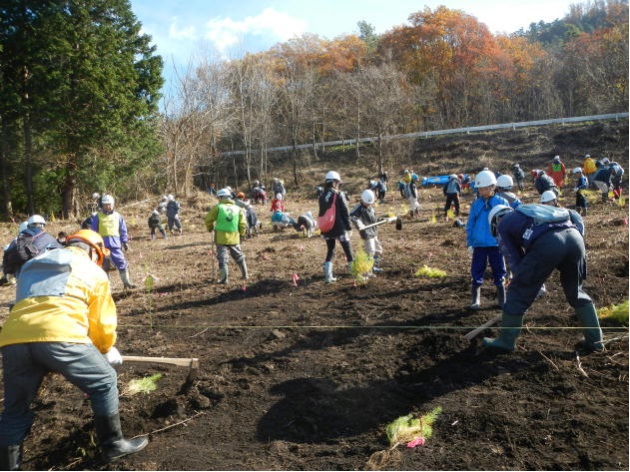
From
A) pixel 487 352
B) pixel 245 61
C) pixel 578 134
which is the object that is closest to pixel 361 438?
pixel 487 352

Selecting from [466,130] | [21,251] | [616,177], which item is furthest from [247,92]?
[21,251]

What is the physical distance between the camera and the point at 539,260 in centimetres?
452

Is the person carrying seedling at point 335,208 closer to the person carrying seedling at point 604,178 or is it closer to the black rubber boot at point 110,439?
the black rubber boot at point 110,439

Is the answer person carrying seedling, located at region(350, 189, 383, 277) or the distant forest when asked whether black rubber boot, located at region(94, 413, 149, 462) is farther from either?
the distant forest

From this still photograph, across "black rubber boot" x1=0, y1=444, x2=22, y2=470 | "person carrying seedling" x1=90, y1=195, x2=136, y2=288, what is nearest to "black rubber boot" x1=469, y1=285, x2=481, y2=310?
"black rubber boot" x1=0, y1=444, x2=22, y2=470

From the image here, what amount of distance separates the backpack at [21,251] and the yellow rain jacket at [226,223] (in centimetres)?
272

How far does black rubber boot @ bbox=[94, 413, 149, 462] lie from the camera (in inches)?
140

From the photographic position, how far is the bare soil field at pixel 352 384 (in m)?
3.55

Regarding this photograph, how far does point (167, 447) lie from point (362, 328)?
285cm

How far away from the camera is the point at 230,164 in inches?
1805

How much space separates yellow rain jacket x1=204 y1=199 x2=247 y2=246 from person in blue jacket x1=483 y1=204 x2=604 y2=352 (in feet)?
16.9

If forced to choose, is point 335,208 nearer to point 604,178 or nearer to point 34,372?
point 34,372

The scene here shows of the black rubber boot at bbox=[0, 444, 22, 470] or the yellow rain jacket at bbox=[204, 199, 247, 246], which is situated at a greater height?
the yellow rain jacket at bbox=[204, 199, 247, 246]

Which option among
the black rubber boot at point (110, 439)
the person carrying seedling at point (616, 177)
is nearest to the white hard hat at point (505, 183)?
the black rubber boot at point (110, 439)
